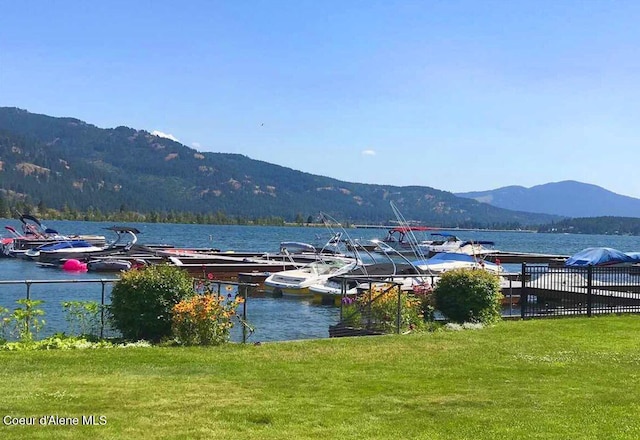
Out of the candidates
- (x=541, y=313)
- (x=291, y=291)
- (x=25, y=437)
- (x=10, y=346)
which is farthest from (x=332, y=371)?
(x=291, y=291)

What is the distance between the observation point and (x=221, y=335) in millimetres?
12664

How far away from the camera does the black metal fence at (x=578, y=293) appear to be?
20312 mm

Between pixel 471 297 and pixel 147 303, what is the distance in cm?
755

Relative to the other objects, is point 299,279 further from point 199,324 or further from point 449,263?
point 199,324

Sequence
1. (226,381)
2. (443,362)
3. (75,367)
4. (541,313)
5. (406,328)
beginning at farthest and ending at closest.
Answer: (541,313)
(406,328)
(443,362)
(75,367)
(226,381)

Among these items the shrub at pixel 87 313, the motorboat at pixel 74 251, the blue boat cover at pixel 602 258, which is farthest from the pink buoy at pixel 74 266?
the shrub at pixel 87 313

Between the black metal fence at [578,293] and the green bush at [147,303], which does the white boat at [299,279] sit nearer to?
the black metal fence at [578,293]

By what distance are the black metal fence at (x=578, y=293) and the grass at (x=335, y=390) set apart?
7.31 metres

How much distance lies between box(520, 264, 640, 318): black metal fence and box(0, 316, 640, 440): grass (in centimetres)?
731

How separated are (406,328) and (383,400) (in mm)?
7605

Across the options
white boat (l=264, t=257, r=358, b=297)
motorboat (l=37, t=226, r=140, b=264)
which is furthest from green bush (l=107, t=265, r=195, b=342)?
motorboat (l=37, t=226, r=140, b=264)

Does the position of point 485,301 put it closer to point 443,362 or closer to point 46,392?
point 443,362

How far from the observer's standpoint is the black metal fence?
20.3 meters

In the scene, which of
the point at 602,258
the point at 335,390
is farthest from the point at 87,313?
the point at 602,258
